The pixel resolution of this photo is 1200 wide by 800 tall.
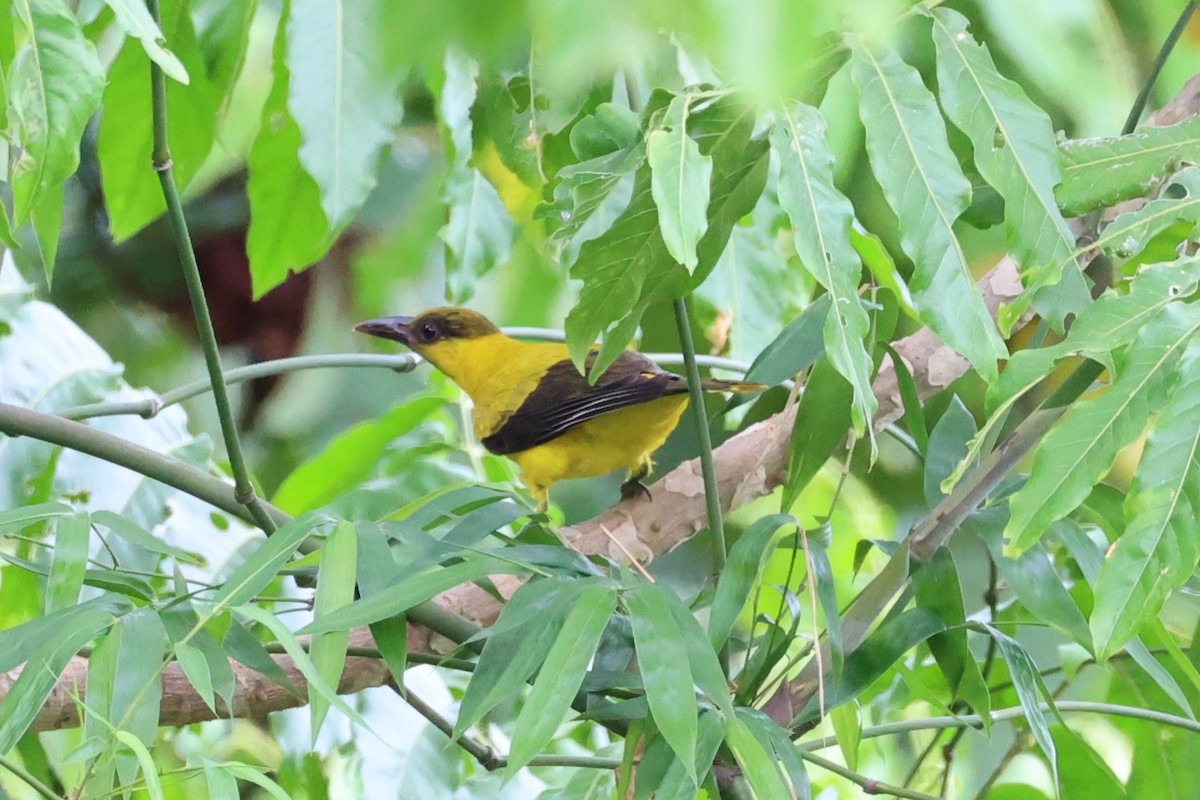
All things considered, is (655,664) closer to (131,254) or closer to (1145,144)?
(1145,144)

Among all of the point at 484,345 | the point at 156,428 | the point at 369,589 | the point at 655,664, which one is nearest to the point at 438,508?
the point at 369,589

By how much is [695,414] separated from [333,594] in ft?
0.88

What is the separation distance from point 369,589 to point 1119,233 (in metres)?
0.47

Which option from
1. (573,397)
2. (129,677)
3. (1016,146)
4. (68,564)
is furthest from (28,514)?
(573,397)

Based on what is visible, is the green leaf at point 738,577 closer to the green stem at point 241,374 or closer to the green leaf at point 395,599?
the green leaf at point 395,599

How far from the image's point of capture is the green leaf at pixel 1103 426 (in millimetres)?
628

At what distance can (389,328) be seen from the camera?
191 cm

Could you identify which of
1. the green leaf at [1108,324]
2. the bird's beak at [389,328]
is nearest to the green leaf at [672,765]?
the green leaf at [1108,324]

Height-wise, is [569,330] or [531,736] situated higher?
[569,330]

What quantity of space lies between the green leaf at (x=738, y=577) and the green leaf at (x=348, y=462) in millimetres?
772

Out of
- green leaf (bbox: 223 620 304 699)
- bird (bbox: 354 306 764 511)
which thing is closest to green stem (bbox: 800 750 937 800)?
green leaf (bbox: 223 620 304 699)

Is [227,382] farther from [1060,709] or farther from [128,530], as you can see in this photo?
[1060,709]

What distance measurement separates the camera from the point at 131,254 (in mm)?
2703

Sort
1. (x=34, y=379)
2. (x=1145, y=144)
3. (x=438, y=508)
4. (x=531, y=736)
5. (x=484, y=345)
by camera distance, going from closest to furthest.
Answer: (x=531, y=736) → (x=1145, y=144) → (x=438, y=508) → (x=34, y=379) → (x=484, y=345)
